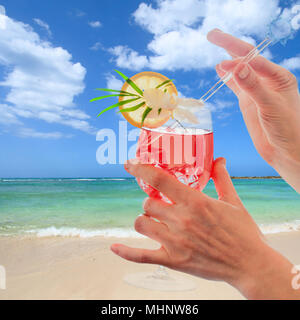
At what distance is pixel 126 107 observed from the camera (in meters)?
1.25

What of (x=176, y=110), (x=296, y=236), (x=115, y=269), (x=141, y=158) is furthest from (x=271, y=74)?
(x=296, y=236)

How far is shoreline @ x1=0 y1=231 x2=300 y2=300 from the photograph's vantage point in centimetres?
302

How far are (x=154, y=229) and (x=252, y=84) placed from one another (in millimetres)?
833

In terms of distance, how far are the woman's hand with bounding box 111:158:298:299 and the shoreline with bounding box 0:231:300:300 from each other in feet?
6.61

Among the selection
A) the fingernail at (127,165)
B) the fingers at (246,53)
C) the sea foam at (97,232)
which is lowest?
the sea foam at (97,232)

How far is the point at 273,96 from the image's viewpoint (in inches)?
58.5

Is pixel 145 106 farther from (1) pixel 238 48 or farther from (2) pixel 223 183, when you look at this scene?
(1) pixel 238 48

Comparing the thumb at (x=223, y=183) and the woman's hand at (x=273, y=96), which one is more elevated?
the woman's hand at (x=273, y=96)

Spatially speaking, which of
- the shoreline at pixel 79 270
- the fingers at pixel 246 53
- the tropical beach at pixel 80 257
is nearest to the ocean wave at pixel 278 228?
the tropical beach at pixel 80 257

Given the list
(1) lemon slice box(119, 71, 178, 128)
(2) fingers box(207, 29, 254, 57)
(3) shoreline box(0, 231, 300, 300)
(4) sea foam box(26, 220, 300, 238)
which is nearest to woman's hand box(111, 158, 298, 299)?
(1) lemon slice box(119, 71, 178, 128)

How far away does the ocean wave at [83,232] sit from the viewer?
5.72 m

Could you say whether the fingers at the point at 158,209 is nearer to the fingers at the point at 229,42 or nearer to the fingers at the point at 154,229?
the fingers at the point at 154,229

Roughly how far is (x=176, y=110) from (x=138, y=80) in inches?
8.4

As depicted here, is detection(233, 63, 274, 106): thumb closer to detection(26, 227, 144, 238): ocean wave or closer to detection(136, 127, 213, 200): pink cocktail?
detection(136, 127, 213, 200): pink cocktail
